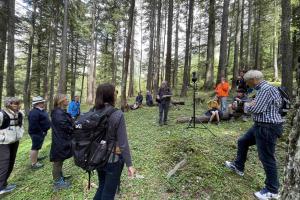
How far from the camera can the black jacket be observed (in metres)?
4.48

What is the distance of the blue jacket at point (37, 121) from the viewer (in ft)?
17.7

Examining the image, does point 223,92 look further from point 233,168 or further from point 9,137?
point 9,137

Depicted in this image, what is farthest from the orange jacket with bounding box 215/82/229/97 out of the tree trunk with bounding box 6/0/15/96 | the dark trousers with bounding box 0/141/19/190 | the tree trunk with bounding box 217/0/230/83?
the tree trunk with bounding box 6/0/15/96

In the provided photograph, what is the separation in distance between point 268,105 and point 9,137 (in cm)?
472

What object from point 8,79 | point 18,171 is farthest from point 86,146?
point 8,79

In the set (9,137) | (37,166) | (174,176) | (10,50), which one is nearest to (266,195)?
(174,176)

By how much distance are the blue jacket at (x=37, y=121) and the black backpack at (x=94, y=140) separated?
3.26 meters

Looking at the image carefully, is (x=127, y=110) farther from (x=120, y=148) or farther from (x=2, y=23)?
(x=120, y=148)

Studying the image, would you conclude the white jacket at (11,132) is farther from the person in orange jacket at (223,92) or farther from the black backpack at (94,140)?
the person in orange jacket at (223,92)

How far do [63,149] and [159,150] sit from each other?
8.00 ft

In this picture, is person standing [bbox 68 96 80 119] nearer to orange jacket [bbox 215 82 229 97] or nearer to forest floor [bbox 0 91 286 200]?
forest floor [bbox 0 91 286 200]

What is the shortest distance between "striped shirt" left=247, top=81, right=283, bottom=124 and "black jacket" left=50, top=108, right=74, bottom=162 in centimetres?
336

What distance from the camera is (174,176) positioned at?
14.7 feet

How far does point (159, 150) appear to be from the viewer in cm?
599
